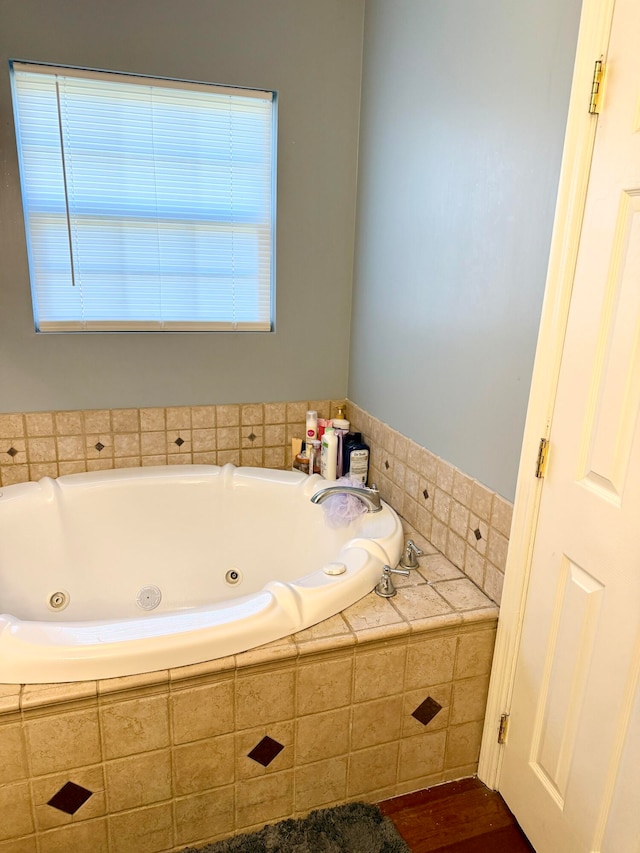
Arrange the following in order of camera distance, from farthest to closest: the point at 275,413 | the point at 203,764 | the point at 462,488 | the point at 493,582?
the point at 275,413, the point at 462,488, the point at 493,582, the point at 203,764

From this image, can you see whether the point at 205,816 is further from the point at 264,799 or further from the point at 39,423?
the point at 39,423

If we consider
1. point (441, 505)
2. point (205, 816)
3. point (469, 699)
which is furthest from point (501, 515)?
point (205, 816)

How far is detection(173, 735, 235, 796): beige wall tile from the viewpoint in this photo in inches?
55.8

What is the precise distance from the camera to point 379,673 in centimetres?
155

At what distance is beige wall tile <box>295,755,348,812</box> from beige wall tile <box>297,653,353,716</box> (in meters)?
0.19

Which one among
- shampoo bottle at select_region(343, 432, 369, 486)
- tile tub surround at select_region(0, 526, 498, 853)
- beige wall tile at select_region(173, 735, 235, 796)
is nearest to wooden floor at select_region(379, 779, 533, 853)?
tile tub surround at select_region(0, 526, 498, 853)

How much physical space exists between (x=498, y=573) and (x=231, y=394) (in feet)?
4.53

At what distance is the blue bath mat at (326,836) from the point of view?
150 centimetres

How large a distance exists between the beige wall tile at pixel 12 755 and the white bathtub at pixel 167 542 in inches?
18.6

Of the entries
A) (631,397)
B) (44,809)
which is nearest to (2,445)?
(44,809)

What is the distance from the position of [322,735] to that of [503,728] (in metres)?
0.52

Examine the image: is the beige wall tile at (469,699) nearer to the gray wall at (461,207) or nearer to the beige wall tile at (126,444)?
the gray wall at (461,207)

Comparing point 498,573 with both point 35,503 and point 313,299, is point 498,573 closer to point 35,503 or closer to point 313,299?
point 313,299

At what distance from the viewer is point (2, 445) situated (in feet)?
7.43
